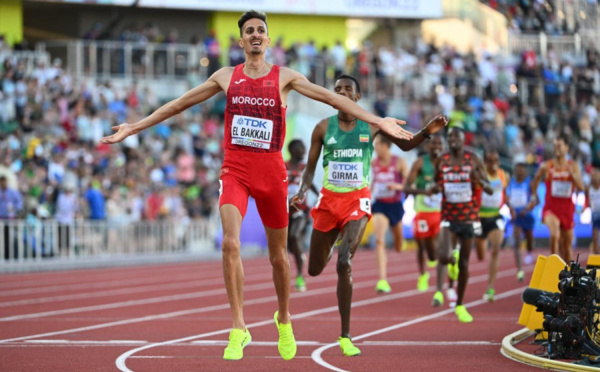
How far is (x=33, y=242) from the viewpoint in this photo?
23719 millimetres

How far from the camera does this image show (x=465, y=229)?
14242mm

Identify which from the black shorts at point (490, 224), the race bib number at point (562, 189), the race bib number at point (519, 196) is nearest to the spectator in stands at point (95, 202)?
the race bib number at point (519, 196)

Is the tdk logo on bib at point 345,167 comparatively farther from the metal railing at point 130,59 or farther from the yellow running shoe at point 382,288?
the metal railing at point 130,59

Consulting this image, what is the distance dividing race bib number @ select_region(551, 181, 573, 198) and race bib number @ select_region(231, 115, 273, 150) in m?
9.98

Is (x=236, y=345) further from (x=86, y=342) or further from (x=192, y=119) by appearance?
Answer: (x=192, y=119)

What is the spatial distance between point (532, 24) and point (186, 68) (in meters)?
17.9

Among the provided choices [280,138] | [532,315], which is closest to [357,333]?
[532,315]

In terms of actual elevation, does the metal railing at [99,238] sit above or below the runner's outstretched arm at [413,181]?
below

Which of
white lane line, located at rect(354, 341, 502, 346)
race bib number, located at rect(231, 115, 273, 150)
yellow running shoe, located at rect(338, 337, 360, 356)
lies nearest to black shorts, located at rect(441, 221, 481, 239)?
white lane line, located at rect(354, 341, 502, 346)

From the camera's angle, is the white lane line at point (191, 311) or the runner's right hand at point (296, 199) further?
the white lane line at point (191, 311)

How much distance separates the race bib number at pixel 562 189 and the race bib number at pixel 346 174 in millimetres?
7589

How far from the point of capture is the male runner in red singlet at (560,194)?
17.9 meters

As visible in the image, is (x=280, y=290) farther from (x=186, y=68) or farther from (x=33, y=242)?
(x=186, y=68)

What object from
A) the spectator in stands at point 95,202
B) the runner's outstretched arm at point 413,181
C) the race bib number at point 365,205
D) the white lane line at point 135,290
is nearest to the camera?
the race bib number at point 365,205
